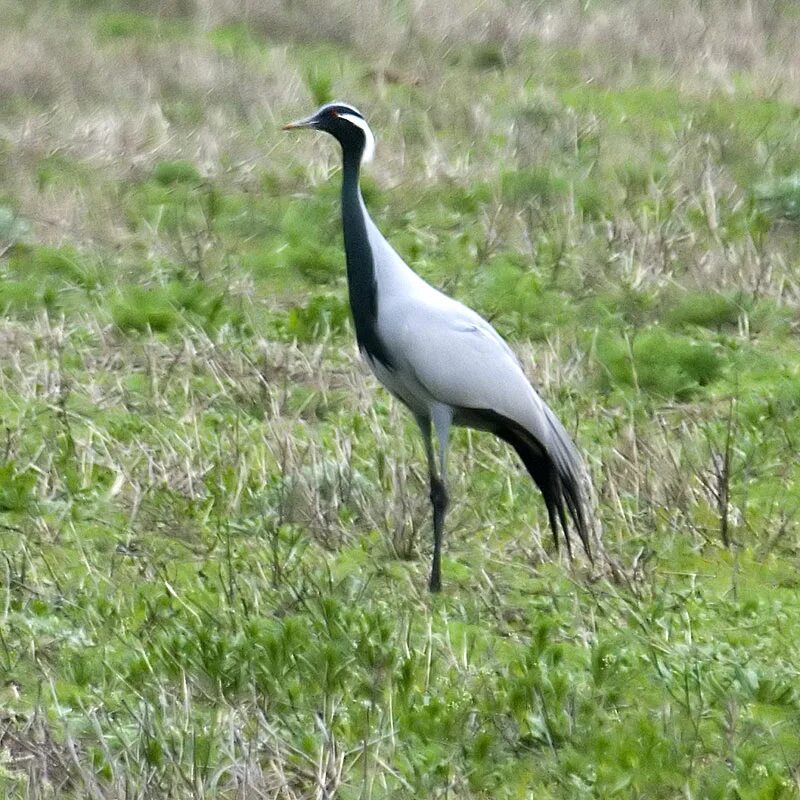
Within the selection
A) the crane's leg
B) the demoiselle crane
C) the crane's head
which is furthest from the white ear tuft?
the crane's leg

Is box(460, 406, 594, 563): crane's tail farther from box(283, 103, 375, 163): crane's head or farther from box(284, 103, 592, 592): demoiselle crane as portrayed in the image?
box(283, 103, 375, 163): crane's head

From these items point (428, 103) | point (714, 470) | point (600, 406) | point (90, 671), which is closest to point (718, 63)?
point (428, 103)

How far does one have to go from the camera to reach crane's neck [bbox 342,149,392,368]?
577 cm

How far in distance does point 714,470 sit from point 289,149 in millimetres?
4806

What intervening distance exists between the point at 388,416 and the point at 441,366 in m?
1.30

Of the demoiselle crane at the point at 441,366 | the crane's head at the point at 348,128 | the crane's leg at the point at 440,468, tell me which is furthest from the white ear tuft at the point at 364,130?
the crane's leg at the point at 440,468

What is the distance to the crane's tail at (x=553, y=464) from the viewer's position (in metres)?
5.57

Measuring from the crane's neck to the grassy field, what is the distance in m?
0.45

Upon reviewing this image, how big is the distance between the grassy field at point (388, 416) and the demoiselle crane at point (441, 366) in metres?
0.21

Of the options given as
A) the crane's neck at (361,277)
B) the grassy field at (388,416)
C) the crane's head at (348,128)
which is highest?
the crane's head at (348,128)

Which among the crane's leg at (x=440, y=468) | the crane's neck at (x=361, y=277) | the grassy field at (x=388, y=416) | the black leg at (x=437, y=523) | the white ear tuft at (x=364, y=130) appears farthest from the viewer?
the white ear tuft at (x=364, y=130)

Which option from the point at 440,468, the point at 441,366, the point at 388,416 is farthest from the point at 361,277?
the point at 388,416

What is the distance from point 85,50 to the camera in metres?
12.2

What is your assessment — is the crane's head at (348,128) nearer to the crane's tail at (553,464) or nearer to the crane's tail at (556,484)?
the crane's tail at (553,464)
